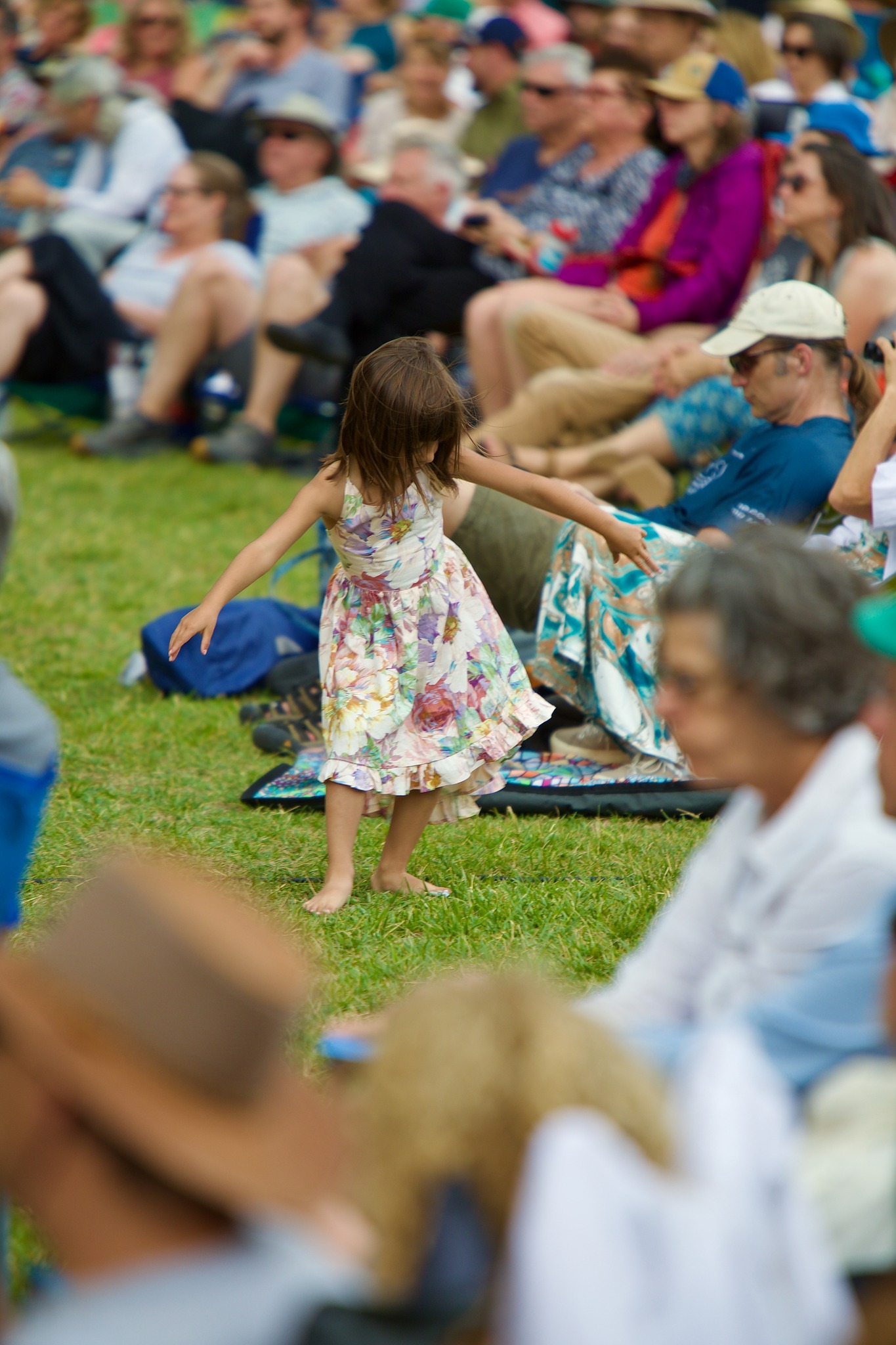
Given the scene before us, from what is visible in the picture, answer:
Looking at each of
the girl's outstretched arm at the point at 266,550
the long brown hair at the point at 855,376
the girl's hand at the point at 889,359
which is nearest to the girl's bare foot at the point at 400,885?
the girl's outstretched arm at the point at 266,550

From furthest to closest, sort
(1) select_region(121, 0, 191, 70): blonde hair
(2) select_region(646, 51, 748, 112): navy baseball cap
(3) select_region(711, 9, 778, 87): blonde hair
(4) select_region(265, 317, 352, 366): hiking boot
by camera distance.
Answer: (1) select_region(121, 0, 191, 70): blonde hair → (3) select_region(711, 9, 778, 87): blonde hair → (4) select_region(265, 317, 352, 366): hiking boot → (2) select_region(646, 51, 748, 112): navy baseball cap

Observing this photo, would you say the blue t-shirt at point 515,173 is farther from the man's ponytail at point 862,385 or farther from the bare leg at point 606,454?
the man's ponytail at point 862,385

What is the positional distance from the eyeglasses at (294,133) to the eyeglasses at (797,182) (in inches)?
142

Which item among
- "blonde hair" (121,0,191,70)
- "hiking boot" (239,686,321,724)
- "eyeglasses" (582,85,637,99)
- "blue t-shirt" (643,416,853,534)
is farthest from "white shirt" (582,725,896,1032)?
"blonde hair" (121,0,191,70)

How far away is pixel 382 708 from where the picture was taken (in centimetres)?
352

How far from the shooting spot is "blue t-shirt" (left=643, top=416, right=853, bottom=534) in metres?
4.21

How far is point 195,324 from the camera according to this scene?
8148mm

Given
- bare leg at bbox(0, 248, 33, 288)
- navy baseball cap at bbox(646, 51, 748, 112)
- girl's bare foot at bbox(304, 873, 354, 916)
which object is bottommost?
bare leg at bbox(0, 248, 33, 288)

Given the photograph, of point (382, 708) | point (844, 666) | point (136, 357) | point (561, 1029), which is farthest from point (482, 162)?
point (561, 1029)

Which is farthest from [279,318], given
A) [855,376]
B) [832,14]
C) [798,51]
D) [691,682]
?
[691,682]

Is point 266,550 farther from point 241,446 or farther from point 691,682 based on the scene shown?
point 241,446

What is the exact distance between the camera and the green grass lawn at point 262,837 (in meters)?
3.27

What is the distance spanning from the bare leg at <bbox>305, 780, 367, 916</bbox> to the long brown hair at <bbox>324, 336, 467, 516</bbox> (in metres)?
0.67

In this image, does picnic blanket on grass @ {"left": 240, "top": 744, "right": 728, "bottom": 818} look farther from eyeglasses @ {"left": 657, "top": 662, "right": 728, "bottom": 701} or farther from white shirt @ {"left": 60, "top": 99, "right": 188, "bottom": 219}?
white shirt @ {"left": 60, "top": 99, "right": 188, "bottom": 219}
